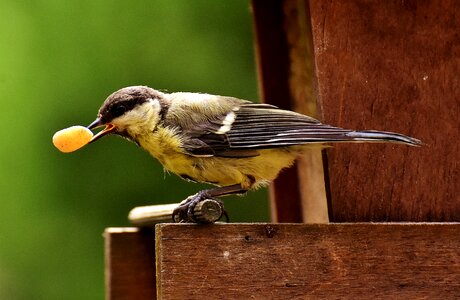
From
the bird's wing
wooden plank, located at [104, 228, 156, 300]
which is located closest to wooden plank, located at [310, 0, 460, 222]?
the bird's wing

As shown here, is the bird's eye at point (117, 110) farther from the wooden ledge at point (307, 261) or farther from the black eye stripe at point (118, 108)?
the wooden ledge at point (307, 261)

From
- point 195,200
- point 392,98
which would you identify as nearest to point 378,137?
point 392,98

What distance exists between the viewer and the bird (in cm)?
241

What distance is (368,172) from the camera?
93.6 inches

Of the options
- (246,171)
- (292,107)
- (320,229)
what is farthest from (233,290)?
(292,107)

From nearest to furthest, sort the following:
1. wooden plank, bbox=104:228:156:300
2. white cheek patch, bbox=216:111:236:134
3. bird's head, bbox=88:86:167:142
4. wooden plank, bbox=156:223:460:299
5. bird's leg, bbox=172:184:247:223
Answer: wooden plank, bbox=156:223:460:299
bird's leg, bbox=172:184:247:223
white cheek patch, bbox=216:111:236:134
bird's head, bbox=88:86:167:142
wooden plank, bbox=104:228:156:300

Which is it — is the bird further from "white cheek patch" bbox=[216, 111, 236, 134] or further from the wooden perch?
the wooden perch

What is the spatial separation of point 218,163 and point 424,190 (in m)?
0.55

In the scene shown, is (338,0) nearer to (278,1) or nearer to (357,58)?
(357,58)

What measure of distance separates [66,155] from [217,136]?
62.0 inches

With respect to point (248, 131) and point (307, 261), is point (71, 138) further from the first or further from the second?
point (307, 261)

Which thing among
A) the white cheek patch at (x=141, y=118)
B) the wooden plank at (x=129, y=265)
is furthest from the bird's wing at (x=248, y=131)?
the wooden plank at (x=129, y=265)

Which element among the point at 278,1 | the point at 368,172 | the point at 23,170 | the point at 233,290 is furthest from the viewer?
the point at 23,170

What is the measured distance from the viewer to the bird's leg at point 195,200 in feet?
7.07
